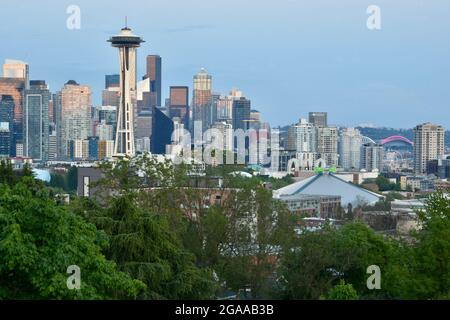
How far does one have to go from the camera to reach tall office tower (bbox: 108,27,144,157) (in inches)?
2282

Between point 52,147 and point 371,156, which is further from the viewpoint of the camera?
point 52,147

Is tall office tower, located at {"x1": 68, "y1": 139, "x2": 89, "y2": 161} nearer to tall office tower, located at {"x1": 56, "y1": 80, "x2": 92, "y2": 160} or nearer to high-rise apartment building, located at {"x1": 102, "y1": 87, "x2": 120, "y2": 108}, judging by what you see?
tall office tower, located at {"x1": 56, "y1": 80, "x2": 92, "y2": 160}

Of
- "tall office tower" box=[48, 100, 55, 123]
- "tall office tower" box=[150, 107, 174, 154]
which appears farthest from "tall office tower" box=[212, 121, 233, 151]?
"tall office tower" box=[48, 100, 55, 123]

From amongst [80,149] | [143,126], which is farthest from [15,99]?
[143,126]

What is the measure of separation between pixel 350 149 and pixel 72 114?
2270cm

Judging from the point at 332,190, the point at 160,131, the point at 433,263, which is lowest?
the point at 332,190

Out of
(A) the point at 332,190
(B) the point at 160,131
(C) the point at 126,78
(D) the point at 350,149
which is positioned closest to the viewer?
(A) the point at 332,190

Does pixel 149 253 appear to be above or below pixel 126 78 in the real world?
below

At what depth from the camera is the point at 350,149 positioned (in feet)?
287

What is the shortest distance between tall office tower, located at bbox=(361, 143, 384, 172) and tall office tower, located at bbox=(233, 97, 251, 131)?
36.3ft

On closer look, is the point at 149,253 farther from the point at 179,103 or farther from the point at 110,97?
the point at 110,97

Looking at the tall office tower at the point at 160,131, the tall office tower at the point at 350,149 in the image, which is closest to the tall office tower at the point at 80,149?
the tall office tower at the point at 160,131

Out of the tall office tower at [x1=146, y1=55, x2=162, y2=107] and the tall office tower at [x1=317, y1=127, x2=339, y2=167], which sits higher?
the tall office tower at [x1=146, y1=55, x2=162, y2=107]

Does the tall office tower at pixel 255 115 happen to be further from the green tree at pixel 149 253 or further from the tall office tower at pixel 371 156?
the green tree at pixel 149 253
